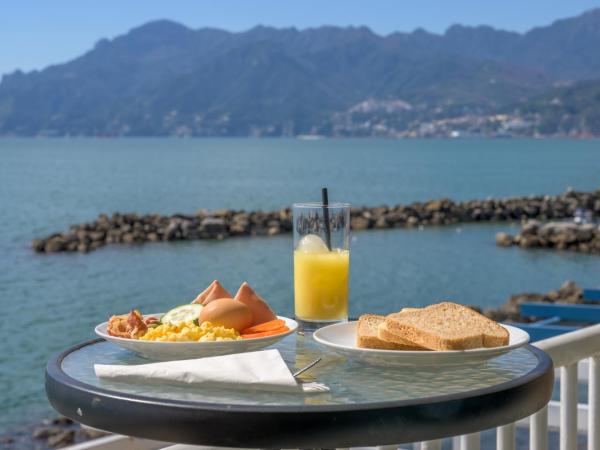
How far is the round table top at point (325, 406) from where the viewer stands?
1270 mm

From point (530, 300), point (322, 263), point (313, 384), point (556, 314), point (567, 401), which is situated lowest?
point (530, 300)

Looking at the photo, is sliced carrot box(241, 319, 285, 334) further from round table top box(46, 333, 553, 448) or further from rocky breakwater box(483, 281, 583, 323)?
rocky breakwater box(483, 281, 583, 323)

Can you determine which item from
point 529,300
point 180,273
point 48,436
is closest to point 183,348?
point 48,436

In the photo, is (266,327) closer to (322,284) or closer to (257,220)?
(322,284)

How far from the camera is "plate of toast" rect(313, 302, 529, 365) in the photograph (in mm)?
1509

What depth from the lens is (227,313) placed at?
1.71 m

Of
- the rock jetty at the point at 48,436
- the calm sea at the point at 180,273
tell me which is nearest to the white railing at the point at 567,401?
the rock jetty at the point at 48,436

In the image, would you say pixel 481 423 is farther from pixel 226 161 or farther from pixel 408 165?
pixel 226 161

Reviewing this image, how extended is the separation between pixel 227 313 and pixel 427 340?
1.23 feet

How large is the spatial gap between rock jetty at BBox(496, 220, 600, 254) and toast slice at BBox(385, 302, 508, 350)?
23042mm

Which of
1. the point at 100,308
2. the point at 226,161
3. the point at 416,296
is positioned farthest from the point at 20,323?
the point at 226,161

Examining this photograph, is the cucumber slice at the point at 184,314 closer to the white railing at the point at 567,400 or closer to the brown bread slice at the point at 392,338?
the brown bread slice at the point at 392,338

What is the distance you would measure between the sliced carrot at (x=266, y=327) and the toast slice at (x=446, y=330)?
25 cm

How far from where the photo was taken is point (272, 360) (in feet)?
4.79
